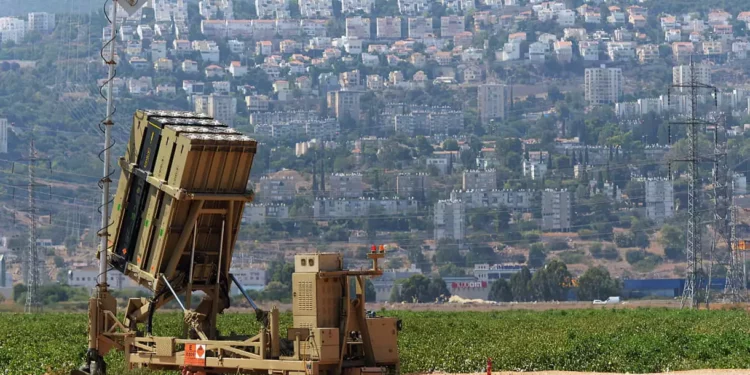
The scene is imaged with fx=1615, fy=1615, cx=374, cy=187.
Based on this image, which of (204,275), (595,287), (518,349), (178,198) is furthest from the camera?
(595,287)

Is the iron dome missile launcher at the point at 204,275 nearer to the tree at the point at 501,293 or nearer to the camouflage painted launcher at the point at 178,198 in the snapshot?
the camouflage painted launcher at the point at 178,198

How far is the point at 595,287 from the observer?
6791 inches

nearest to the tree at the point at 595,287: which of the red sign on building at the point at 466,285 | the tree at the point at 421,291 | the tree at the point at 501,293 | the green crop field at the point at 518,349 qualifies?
the tree at the point at 501,293

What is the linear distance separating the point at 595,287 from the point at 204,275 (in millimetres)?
150262

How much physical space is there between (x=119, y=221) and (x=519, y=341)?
54.3ft

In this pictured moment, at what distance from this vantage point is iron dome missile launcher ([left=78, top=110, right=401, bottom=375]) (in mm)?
22453

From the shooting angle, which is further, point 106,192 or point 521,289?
point 521,289

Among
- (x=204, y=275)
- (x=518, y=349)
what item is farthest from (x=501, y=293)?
(x=204, y=275)

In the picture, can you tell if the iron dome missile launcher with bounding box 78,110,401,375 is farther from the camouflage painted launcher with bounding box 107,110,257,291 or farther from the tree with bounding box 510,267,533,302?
the tree with bounding box 510,267,533,302

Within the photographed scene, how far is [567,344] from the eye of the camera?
3800 cm

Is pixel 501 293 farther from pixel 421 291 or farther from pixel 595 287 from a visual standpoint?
pixel 595 287

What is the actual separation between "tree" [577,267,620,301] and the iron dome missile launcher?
147221 millimetres

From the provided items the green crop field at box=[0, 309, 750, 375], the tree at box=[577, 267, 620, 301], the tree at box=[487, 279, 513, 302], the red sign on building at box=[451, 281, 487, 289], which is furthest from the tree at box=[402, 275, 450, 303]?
the green crop field at box=[0, 309, 750, 375]

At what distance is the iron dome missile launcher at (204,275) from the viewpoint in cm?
2245
